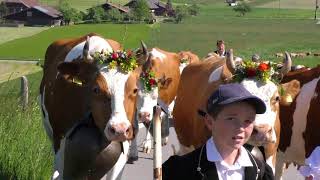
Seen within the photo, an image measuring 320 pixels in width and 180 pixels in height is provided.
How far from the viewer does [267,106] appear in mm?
5996

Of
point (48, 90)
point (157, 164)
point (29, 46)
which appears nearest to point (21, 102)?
point (48, 90)

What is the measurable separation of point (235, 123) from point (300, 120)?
4387mm

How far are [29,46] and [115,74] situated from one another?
193 feet

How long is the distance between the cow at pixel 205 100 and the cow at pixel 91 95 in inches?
29.7

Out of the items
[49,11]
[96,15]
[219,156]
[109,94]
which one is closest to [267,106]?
[109,94]

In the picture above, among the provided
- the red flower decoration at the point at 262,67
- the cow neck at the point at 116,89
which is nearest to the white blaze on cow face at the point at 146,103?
the cow neck at the point at 116,89

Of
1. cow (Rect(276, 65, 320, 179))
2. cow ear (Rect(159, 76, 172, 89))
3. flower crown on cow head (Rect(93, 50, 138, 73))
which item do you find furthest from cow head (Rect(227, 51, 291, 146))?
cow ear (Rect(159, 76, 172, 89))

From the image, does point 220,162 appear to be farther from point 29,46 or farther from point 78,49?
point 29,46

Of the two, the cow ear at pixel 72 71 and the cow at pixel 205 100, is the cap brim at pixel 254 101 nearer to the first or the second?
the cow at pixel 205 100

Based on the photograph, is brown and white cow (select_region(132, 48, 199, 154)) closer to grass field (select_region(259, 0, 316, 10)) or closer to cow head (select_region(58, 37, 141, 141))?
cow head (select_region(58, 37, 141, 141))

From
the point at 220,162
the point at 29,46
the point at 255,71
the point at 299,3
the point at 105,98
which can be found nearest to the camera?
the point at 220,162

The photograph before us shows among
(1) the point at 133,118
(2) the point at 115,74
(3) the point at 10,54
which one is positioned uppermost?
(2) the point at 115,74

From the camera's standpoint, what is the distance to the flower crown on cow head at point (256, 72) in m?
5.41

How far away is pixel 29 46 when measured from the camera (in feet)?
209
